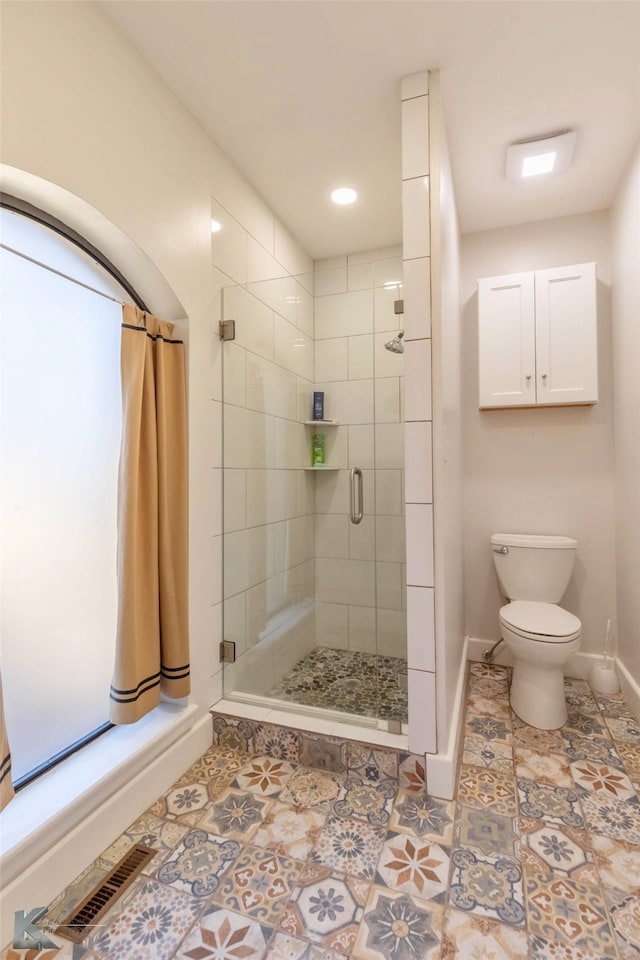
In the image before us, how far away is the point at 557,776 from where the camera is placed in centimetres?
166

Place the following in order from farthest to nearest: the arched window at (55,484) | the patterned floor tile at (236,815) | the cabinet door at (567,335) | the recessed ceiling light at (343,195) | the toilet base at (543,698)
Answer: the cabinet door at (567,335)
the recessed ceiling light at (343,195)
the toilet base at (543,698)
the patterned floor tile at (236,815)
the arched window at (55,484)

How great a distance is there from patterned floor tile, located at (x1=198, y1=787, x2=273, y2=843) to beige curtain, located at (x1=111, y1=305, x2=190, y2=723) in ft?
1.28

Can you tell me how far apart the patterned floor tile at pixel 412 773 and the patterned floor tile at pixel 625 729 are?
3.18 ft

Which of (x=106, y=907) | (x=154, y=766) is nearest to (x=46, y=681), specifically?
(x=154, y=766)

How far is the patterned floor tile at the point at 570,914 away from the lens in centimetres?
106

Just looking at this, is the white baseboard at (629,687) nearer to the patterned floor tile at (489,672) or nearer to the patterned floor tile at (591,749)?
the patterned floor tile at (591,749)

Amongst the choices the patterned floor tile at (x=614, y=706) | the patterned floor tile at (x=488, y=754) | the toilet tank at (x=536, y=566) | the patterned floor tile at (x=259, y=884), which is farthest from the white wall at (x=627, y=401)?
the patterned floor tile at (x=259, y=884)

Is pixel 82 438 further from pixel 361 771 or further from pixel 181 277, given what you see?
pixel 361 771

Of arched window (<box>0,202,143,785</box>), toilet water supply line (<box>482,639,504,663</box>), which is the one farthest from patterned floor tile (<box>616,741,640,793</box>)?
arched window (<box>0,202,143,785</box>)

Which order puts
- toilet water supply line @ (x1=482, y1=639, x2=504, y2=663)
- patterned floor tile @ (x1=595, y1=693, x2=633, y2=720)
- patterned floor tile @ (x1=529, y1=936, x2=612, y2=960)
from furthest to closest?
1. toilet water supply line @ (x1=482, y1=639, x2=504, y2=663)
2. patterned floor tile @ (x1=595, y1=693, x2=633, y2=720)
3. patterned floor tile @ (x1=529, y1=936, x2=612, y2=960)

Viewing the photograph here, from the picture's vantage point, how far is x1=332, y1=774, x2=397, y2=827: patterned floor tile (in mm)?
1454

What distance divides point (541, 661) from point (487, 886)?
3.19ft

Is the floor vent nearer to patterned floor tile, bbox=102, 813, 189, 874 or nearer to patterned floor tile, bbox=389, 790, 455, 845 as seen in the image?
patterned floor tile, bbox=102, 813, 189, 874

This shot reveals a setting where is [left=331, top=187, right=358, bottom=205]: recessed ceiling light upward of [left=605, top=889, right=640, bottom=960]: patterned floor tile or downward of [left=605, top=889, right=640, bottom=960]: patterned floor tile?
upward
